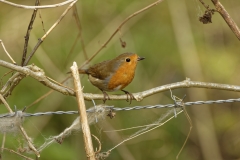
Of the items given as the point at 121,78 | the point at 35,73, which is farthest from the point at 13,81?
the point at 121,78

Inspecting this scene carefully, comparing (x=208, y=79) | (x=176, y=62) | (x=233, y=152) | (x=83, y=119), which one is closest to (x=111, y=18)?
(x=176, y=62)

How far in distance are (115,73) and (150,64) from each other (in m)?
1.75

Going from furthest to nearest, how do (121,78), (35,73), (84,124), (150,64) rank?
(150,64) < (121,78) < (35,73) < (84,124)

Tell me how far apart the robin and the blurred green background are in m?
0.91

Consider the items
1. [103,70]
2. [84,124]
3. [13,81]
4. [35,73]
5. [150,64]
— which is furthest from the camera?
[150,64]

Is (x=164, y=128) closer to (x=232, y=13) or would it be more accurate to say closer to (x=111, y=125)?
(x=111, y=125)

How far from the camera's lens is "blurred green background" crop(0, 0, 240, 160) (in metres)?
5.55

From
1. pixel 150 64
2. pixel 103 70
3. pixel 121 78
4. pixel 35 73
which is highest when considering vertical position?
pixel 150 64

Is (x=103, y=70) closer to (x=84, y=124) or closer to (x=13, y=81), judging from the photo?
(x=13, y=81)

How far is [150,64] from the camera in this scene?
6.06 m

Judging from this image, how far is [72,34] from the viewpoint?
624cm

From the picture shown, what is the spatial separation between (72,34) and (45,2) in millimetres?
544

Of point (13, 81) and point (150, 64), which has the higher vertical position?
point (150, 64)

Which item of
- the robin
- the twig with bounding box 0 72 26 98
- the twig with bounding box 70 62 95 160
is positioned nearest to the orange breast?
the robin
